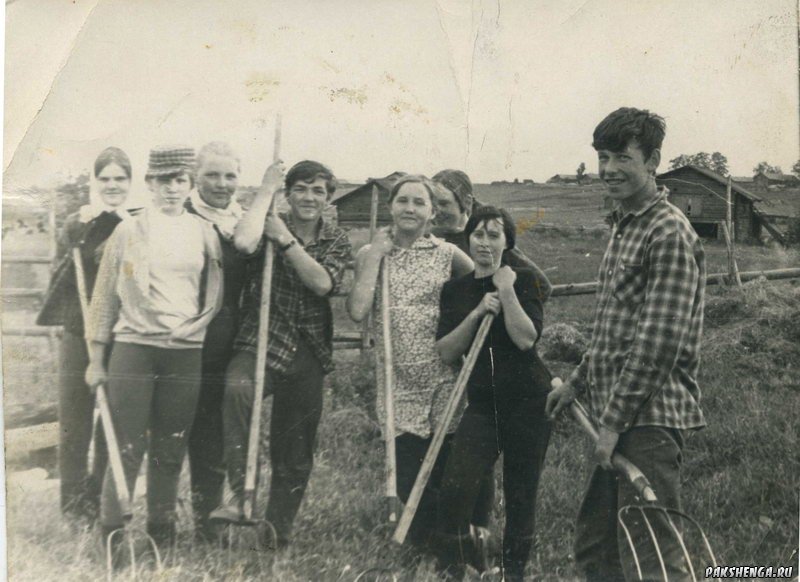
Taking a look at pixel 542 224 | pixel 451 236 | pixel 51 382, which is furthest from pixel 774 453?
pixel 51 382

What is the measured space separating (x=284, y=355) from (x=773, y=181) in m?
2.76

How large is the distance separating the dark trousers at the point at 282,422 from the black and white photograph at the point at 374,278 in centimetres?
1

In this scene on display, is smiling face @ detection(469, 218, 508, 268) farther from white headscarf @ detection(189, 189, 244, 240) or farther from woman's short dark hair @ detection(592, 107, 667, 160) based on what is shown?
white headscarf @ detection(189, 189, 244, 240)

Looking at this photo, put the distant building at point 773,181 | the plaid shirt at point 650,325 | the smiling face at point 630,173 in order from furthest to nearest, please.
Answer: the distant building at point 773,181, the smiling face at point 630,173, the plaid shirt at point 650,325

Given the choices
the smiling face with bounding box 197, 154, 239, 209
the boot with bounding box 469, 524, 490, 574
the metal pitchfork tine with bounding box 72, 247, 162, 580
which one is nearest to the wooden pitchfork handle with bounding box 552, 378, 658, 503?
the boot with bounding box 469, 524, 490, 574

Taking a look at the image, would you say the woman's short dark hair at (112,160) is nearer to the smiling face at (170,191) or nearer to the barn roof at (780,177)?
the smiling face at (170,191)

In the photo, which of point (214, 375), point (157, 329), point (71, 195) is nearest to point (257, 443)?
point (214, 375)

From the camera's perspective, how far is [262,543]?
3713mm

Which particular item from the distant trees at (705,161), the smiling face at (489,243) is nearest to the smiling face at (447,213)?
the smiling face at (489,243)

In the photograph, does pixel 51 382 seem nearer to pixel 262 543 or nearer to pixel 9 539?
pixel 9 539

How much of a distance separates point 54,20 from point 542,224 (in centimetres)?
284

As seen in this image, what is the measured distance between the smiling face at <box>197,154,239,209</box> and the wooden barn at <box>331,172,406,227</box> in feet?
1.74

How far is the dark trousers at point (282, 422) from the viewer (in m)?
3.70

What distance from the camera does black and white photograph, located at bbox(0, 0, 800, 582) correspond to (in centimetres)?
368
